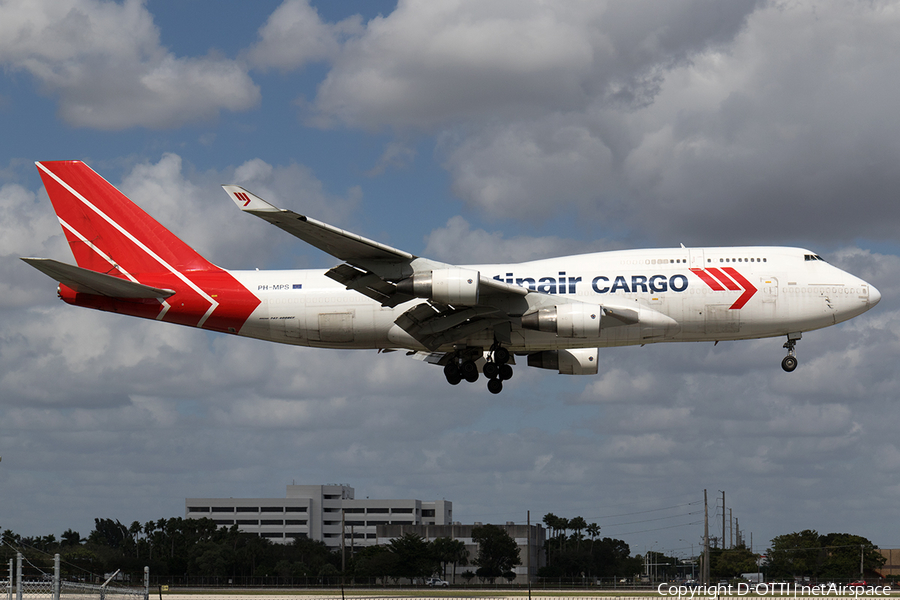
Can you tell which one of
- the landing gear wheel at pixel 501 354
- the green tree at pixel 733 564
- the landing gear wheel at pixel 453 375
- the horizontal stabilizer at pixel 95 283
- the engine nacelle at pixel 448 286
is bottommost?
the green tree at pixel 733 564

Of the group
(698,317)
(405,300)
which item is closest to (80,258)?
(405,300)

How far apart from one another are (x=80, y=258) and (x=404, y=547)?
214ft

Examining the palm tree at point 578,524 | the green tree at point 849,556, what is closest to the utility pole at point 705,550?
the green tree at point 849,556

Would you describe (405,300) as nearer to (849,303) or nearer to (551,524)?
(849,303)

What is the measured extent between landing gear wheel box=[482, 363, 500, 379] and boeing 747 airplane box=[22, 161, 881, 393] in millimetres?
70

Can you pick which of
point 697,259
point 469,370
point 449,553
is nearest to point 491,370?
point 469,370

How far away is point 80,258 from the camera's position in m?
44.1

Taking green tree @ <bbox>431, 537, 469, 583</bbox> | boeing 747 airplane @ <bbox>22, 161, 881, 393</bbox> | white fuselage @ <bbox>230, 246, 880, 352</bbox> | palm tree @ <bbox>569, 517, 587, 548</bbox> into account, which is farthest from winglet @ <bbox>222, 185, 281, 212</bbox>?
palm tree @ <bbox>569, 517, 587, 548</bbox>

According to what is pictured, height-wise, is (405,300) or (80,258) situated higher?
(80,258)

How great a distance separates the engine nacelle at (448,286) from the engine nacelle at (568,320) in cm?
298

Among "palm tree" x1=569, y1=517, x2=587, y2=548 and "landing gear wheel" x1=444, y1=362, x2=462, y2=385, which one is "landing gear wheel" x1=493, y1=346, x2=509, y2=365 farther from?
"palm tree" x1=569, y1=517, x2=587, y2=548

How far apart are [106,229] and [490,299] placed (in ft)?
63.4

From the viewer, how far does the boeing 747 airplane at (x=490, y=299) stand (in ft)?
121

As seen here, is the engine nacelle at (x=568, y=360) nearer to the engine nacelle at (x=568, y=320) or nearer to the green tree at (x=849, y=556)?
the engine nacelle at (x=568, y=320)
